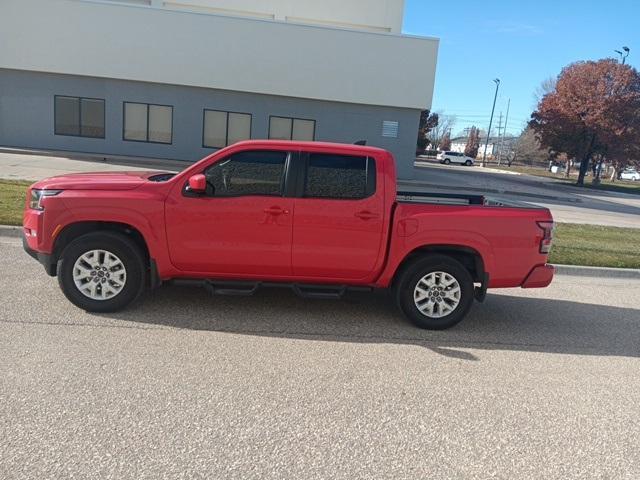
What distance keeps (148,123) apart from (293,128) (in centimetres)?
724

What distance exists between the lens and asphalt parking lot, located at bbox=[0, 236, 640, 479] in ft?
9.55

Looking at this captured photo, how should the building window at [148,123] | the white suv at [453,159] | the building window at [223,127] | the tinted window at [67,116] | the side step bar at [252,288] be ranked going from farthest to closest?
the white suv at [453,159] < the building window at [223,127] < the building window at [148,123] < the tinted window at [67,116] < the side step bar at [252,288]

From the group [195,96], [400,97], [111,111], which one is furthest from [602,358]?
[111,111]

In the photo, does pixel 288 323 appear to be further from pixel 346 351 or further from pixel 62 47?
pixel 62 47

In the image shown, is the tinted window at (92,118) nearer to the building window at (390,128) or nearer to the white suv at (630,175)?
the building window at (390,128)

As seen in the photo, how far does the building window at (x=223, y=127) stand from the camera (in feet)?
81.2

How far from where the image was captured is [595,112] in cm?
3703

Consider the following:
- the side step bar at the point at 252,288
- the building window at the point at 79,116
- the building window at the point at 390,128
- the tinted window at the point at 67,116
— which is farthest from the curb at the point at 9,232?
the building window at the point at 390,128

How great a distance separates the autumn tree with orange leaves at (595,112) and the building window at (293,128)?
24010mm

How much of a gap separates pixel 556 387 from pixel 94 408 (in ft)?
11.8

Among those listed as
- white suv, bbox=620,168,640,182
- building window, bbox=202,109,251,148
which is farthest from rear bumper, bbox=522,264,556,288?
white suv, bbox=620,168,640,182

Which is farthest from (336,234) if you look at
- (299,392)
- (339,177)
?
(299,392)

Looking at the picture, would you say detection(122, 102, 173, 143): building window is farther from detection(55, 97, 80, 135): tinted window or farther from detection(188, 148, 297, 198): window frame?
detection(188, 148, 297, 198): window frame

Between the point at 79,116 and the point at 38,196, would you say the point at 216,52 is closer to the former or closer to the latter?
the point at 79,116
